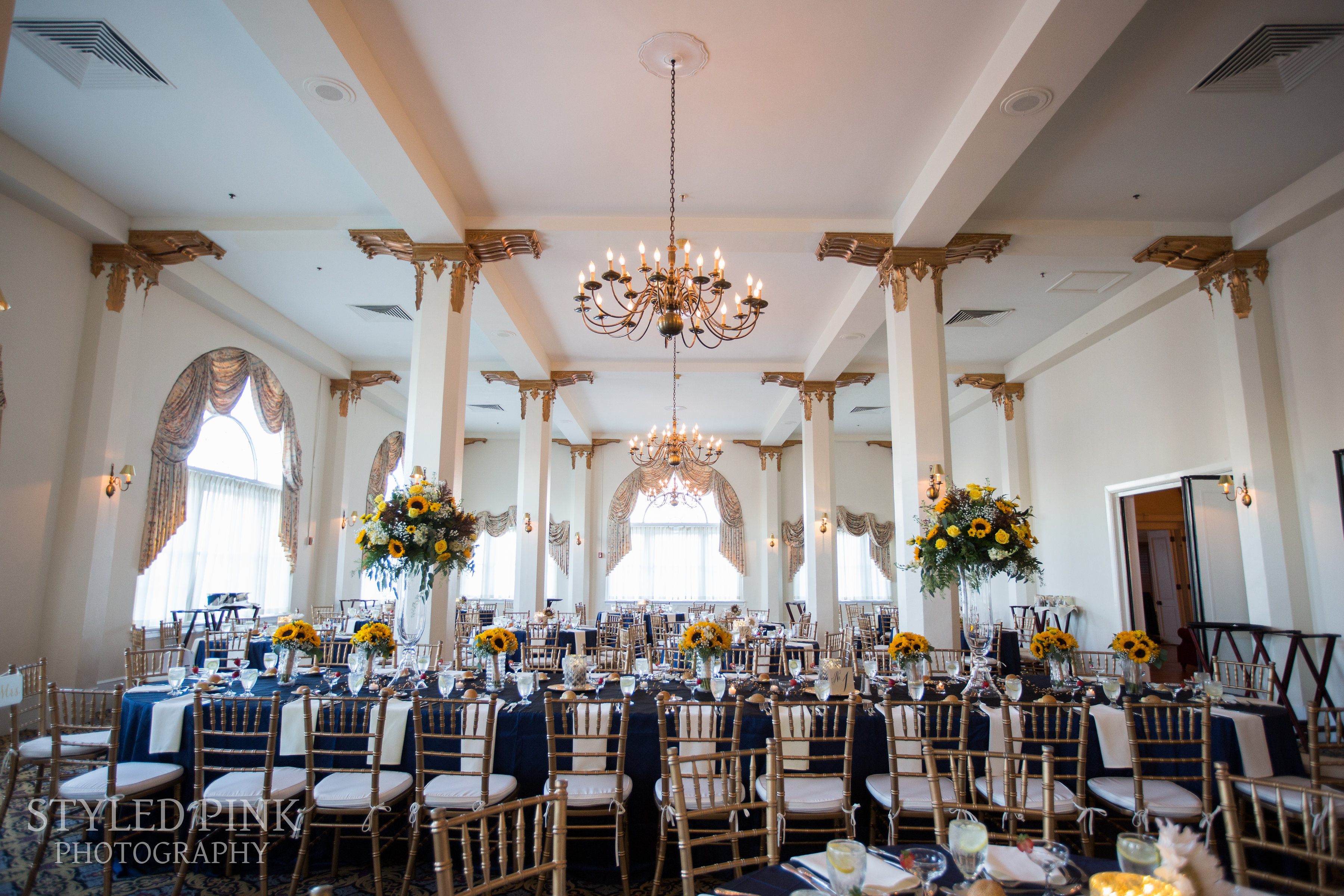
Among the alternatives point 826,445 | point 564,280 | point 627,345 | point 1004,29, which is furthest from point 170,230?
point 826,445

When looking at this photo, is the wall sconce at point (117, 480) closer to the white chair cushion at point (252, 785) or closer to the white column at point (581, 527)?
the white chair cushion at point (252, 785)

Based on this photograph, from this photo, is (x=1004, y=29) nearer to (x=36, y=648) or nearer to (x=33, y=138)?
(x=33, y=138)

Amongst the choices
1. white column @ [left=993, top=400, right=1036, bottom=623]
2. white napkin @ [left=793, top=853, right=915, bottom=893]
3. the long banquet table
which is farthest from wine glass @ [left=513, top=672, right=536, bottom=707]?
white column @ [left=993, top=400, right=1036, bottom=623]

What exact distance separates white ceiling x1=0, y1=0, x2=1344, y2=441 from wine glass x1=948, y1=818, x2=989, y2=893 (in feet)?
14.3

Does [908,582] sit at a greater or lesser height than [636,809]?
greater

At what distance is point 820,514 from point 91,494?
9065mm

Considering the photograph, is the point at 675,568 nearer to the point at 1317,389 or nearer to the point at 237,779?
the point at 1317,389

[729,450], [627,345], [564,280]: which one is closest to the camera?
[564,280]

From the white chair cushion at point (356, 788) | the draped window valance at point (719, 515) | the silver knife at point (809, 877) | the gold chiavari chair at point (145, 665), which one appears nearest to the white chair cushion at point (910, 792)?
the silver knife at point (809, 877)

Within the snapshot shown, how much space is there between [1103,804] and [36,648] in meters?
8.64

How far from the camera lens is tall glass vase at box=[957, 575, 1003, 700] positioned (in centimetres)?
448

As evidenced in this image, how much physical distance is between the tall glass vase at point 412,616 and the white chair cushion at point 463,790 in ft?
4.62

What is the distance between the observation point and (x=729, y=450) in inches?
675

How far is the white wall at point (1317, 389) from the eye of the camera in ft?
20.5
